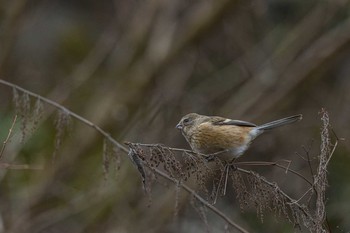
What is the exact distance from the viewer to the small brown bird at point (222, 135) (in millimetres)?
4965

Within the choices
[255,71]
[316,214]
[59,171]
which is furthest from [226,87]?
[316,214]

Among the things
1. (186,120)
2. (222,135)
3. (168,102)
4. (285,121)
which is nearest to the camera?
(285,121)

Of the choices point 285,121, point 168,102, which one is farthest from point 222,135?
point 168,102

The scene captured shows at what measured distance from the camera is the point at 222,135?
5062mm

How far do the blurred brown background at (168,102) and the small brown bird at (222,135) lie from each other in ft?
6.62

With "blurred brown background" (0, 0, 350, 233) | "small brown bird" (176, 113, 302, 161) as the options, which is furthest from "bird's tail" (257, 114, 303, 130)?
"blurred brown background" (0, 0, 350, 233)

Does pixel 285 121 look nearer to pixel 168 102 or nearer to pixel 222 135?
pixel 222 135

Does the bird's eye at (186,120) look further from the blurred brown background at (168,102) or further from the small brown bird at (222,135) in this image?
the blurred brown background at (168,102)

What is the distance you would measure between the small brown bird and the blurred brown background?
2018 millimetres

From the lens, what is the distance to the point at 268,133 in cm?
873

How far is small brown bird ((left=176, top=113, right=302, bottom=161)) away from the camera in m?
4.96

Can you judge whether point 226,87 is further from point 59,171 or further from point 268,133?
point 59,171

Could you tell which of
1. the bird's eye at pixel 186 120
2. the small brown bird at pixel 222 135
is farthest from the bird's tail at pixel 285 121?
the bird's eye at pixel 186 120

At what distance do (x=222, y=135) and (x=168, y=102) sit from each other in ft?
10.2
